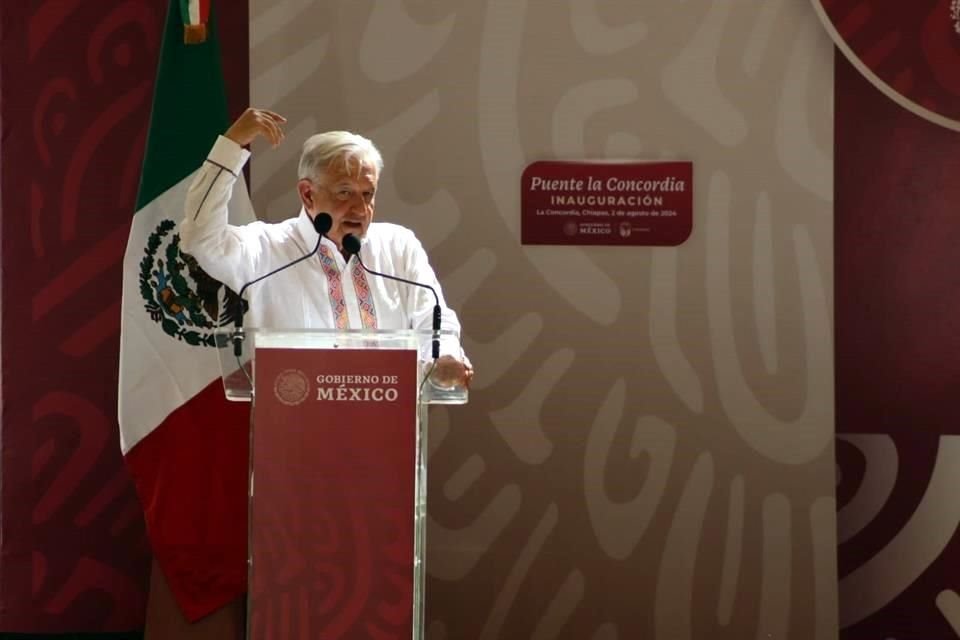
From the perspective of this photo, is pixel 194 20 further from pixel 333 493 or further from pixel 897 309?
pixel 897 309

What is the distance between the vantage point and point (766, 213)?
4.14 m

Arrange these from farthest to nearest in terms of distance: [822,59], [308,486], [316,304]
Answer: [822,59] < [316,304] < [308,486]

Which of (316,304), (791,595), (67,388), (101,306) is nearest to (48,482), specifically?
(67,388)

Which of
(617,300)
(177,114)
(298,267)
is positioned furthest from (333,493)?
(617,300)

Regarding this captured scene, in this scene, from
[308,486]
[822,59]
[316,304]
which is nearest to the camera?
[308,486]

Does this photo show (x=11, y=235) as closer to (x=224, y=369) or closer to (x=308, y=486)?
(x=224, y=369)

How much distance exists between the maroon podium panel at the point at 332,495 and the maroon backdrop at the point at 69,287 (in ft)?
6.22

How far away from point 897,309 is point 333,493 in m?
2.42

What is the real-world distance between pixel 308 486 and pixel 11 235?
2167 mm

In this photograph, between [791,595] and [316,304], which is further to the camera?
[791,595]

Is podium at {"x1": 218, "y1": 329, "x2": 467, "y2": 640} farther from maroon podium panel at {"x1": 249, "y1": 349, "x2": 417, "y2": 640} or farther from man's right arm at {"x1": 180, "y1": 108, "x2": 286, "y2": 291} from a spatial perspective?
man's right arm at {"x1": 180, "y1": 108, "x2": 286, "y2": 291}

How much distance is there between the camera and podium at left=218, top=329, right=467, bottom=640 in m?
2.51

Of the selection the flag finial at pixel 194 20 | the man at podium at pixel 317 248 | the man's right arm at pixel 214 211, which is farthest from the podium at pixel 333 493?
the flag finial at pixel 194 20

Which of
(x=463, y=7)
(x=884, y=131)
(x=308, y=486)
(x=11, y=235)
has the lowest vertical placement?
(x=308, y=486)
